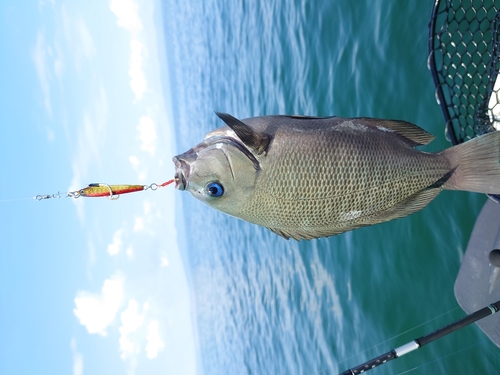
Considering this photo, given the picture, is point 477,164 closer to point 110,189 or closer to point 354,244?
point 110,189

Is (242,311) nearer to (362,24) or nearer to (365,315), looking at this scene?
(365,315)

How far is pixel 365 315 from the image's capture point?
713 cm

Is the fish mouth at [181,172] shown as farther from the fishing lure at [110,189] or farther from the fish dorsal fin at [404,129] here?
the fish dorsal fin at [404,129]

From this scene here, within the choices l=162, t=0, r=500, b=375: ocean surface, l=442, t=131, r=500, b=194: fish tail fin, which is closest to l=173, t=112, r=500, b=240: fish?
l=442, t=131, r=500, b=194: fish tail fin

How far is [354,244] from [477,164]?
5.08 meters

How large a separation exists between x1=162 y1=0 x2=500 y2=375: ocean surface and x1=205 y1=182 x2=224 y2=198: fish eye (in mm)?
3705

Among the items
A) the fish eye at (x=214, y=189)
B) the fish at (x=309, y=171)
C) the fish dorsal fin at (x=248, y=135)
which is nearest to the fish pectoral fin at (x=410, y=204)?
the fish at (x=309, y=171)

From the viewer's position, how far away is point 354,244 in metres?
7.60

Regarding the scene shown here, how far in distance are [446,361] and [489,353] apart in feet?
2.36

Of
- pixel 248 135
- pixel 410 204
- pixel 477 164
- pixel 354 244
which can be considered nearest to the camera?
pixel 248 135

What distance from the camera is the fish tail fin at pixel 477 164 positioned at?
8.56 ft

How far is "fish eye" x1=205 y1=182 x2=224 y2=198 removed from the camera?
8.41 feet

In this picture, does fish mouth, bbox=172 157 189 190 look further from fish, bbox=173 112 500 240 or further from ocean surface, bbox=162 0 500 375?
ocean surface, bbox=162 0 500 375

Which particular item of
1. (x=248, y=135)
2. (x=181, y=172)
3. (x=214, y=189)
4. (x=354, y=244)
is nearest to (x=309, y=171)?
(x=248, y=135)
